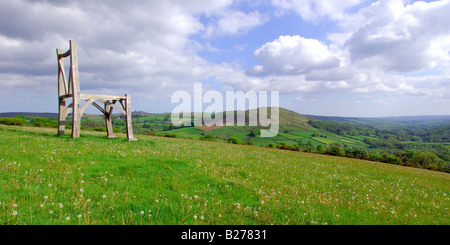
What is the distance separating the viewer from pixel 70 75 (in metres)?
15.5

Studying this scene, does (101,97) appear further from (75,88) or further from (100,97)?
(75,88)

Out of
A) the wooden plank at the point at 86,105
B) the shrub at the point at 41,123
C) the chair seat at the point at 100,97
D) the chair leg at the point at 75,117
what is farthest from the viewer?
the shrub at the point at 41,123

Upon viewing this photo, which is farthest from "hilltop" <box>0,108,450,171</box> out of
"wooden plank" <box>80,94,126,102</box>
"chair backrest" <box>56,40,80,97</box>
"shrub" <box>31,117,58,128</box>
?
"wooden plank" <box>80,94,126,102</box>

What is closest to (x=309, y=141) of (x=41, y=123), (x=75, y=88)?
(x=41, y=123)

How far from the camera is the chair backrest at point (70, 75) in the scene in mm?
15203

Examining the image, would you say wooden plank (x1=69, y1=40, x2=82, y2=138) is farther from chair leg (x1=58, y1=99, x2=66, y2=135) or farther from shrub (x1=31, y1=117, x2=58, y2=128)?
shrub (x1=31, y1=117, x2=58, y2=128)

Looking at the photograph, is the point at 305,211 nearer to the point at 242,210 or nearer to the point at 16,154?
the point at 242,210

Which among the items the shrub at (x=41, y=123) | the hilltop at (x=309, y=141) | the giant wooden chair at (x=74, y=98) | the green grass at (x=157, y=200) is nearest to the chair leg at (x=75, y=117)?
the giant wooden chair at (x=74, y=98)

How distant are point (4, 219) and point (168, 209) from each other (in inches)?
108

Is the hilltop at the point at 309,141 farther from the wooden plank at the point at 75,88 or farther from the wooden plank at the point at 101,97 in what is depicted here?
the wooden plank at the point at 75,88
